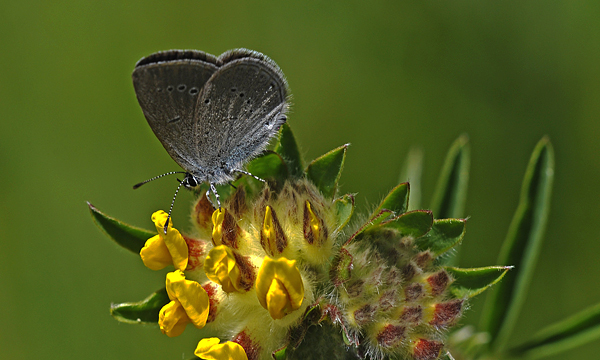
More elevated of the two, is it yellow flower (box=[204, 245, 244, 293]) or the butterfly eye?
the butterfly eye

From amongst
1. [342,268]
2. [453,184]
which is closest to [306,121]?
[453,184]

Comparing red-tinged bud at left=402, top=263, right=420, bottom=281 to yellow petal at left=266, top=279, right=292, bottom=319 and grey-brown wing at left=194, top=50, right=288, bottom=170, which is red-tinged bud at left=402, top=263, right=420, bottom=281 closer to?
yellow petal at left=266, top=279, right=292, bottom=319

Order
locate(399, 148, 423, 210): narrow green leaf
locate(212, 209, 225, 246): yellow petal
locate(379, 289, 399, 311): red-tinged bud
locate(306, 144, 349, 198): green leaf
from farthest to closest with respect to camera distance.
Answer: locate(399, 148, 423, 210): narrow green leaf → locate(306, 144, 349, 198): green leaf → locate(212, 209, 225, 246): yellow petal → locate(379, 289, 399, 311): red-tinged bud

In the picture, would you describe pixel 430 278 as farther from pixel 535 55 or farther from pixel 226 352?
pixel 535 55

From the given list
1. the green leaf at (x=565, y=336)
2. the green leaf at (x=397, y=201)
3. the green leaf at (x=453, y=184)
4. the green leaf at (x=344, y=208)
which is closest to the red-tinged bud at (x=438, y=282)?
the green leaf at (x=397, y=201)

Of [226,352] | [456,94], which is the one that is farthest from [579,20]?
[226,352]

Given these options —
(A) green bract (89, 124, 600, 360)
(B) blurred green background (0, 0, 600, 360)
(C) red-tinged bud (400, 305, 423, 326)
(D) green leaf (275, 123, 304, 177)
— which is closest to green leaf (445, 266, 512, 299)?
(A) green bract (89, 124, 600, 360)
